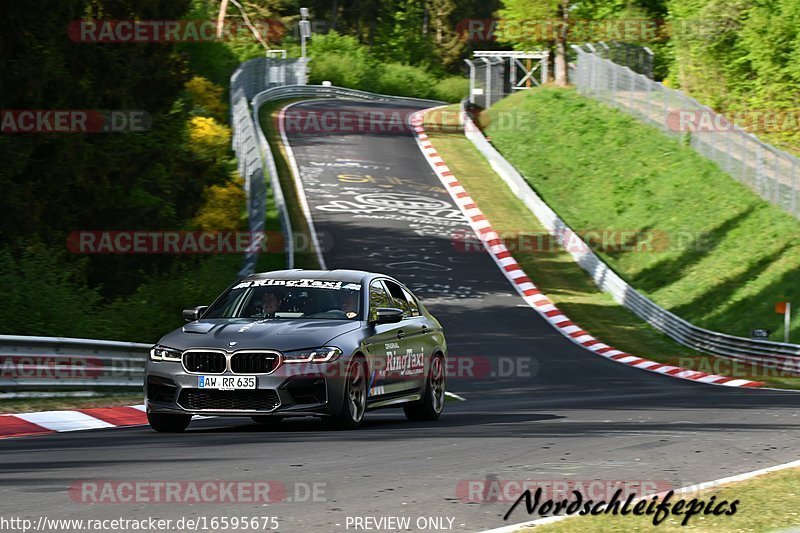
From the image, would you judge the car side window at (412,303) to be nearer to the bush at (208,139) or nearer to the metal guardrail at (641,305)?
the metal guardrail at (641,305)

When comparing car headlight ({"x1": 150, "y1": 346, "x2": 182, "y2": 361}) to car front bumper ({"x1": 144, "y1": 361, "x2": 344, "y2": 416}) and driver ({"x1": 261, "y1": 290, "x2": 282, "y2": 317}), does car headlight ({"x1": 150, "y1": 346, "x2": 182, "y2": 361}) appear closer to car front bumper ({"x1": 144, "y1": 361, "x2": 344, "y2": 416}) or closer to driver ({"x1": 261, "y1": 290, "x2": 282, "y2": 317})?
car front bumper ({"x1": 144, "y1": 361, "x2": 344, "y2": 416})

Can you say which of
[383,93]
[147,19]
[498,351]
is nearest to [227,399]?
[498,351]

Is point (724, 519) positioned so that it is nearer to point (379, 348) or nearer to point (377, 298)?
point (379, 348)

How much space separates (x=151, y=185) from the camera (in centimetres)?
3522

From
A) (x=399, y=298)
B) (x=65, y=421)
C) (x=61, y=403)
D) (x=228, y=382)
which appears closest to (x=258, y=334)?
(x=228, y=382)

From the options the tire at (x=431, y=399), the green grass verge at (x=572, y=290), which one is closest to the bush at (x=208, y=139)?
the green grass verge at (x=572, y=290)

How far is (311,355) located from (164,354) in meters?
1.38

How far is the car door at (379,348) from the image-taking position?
1267 centimetres

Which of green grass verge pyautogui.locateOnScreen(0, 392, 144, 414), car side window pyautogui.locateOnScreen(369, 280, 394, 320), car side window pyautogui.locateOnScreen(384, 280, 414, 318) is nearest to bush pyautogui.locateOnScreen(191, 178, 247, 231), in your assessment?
green grass verge pyautogui.locateOnScreen(0, 392, 144, 414)

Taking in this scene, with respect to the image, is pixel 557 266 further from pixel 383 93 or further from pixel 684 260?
pixel 383 93

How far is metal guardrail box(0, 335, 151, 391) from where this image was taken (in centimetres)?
1459

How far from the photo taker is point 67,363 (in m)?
15.8

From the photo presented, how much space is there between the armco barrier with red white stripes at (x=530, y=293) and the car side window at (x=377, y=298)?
12.0 meters

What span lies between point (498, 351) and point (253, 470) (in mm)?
18101
